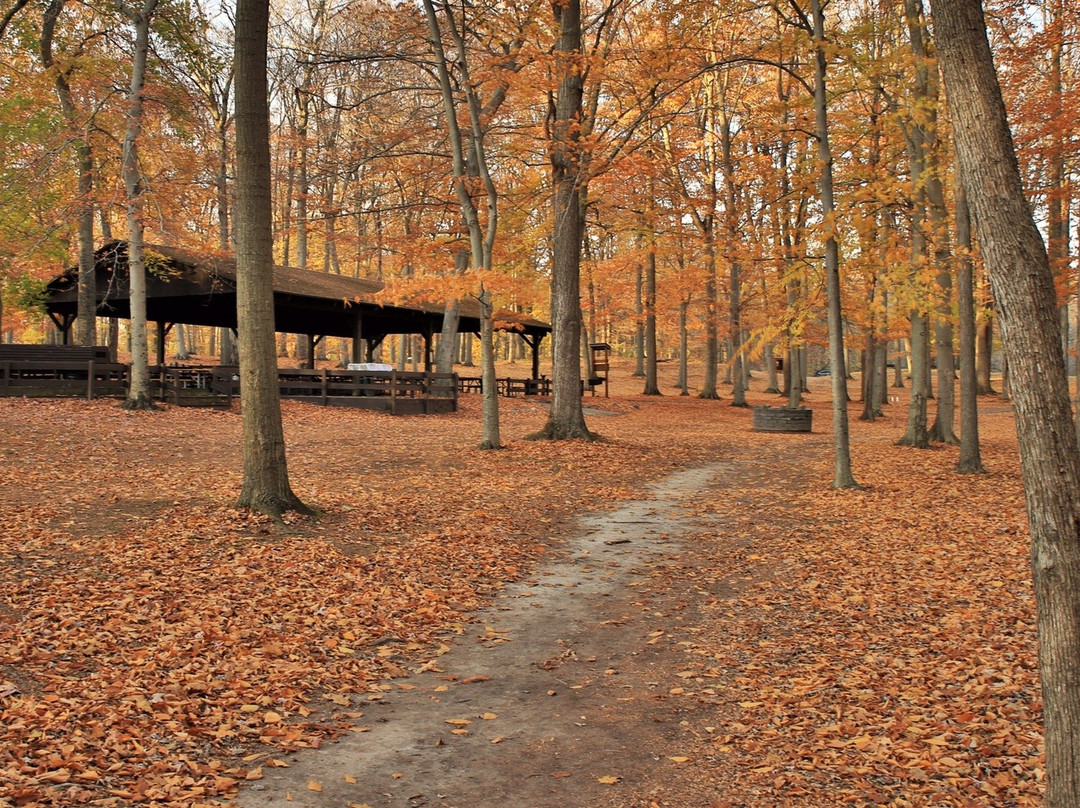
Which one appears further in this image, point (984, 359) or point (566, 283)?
point (984, 359)

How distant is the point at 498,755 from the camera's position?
436 cm

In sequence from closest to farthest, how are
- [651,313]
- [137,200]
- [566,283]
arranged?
[137,200], [566,283], [651,313]

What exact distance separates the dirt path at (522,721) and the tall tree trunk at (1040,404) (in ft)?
5.94

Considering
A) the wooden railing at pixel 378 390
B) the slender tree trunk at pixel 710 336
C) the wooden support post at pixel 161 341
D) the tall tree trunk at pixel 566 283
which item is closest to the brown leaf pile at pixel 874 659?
the tall tree trunk at pixel 566 283

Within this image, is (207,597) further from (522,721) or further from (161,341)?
(161,341)

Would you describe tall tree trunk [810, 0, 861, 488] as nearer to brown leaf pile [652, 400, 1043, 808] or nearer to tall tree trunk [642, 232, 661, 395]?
brown leaf pile [652, 400, 1043, 808]

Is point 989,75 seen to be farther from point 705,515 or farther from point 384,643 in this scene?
point 705,515

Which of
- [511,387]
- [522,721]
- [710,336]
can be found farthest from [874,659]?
[710,336]

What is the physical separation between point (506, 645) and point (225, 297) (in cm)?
2117

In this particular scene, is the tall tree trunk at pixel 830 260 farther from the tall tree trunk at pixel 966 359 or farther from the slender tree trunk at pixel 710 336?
the slender tree trunk at pixel 710 336

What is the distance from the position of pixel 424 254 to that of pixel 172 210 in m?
5.52

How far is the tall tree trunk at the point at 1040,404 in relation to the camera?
3141mm

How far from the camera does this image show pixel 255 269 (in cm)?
895

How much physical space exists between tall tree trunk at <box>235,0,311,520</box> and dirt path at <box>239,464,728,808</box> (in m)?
3.24
